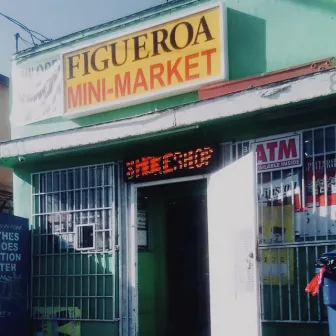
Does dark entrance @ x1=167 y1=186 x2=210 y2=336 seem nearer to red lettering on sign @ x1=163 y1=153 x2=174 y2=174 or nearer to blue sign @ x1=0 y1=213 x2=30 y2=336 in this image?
red lettering on sign @ x1=163 y1=153 x2=174 y2=174

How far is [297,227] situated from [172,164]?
6.34ft

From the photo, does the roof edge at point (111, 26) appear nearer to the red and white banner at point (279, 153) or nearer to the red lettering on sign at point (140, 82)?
the red lettering on sign at point (140, 82)

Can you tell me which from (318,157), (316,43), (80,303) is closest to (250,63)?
(316,43)

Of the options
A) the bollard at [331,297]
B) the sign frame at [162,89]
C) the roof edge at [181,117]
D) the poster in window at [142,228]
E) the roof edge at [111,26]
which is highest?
the roof edge at [111,26]

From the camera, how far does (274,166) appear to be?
6.97m

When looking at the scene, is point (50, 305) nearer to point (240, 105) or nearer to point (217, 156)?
point (217, 156)

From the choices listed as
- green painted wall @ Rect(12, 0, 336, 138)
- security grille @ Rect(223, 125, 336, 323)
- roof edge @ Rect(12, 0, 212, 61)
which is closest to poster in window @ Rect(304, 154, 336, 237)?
security grille @ Rect(223, 125, 336, 323)

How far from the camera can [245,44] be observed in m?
7.33

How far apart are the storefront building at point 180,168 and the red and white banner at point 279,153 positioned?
0.02 m

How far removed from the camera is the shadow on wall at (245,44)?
720cm

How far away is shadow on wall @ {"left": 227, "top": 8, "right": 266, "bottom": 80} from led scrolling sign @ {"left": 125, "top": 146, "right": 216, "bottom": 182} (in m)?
1.03

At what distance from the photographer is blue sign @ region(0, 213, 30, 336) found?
8672mm

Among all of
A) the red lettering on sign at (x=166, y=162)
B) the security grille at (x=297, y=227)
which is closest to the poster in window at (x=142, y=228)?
the red lettering on sign at (x=166, y=162)

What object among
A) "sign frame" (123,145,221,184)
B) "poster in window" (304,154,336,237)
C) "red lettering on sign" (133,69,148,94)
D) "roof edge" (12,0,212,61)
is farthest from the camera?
"red lettering on sign" (133,69,148,94)
